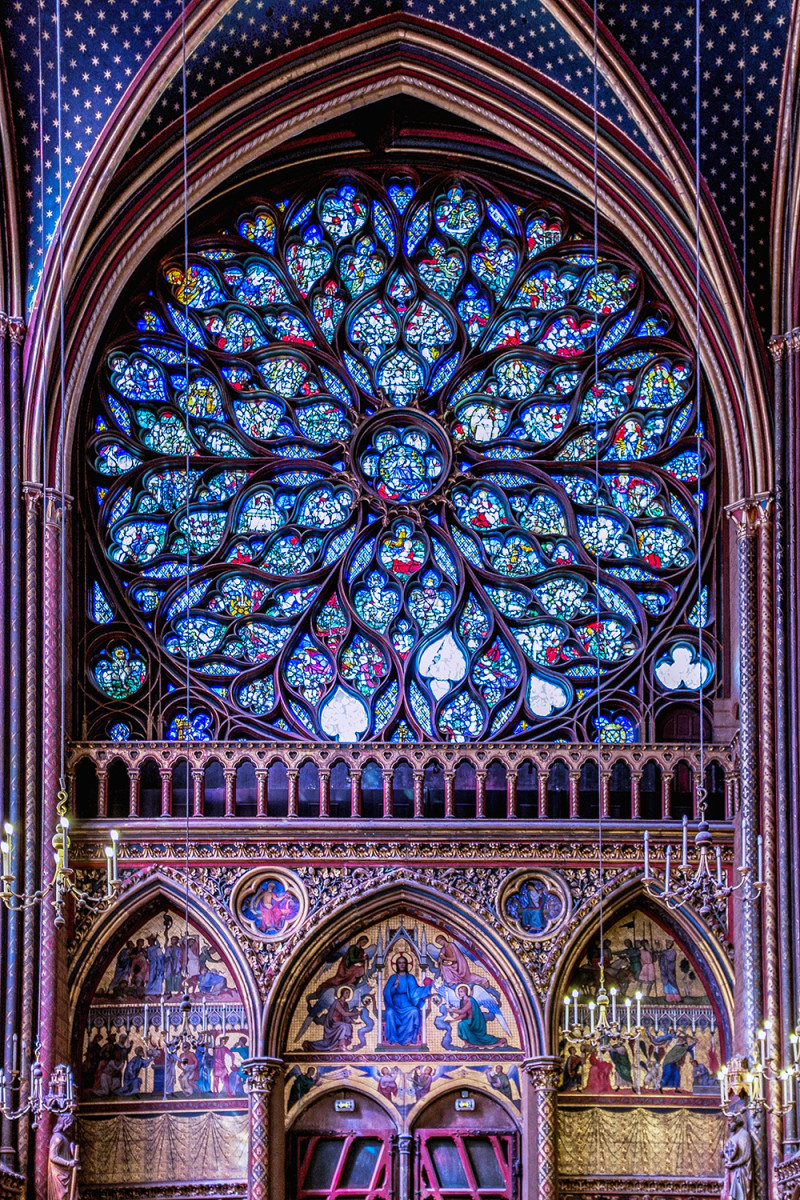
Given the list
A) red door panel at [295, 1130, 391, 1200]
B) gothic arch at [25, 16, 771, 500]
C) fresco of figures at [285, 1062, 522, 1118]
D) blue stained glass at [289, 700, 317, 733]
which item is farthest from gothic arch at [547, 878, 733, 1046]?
gothic arch at [25, 16, 771, 500]

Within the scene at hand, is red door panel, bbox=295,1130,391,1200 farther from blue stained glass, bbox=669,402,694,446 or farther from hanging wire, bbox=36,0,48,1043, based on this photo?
blue stained glass, bbox=669,402,694,446

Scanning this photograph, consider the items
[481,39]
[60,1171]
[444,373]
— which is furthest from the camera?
[444,373]

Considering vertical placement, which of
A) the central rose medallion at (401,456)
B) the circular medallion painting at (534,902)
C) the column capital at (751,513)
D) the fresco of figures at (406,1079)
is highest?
the central rose medallion at (401,456)

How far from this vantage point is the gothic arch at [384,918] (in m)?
24.5

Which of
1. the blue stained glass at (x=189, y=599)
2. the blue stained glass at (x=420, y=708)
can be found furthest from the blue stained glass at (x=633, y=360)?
the blue stained glass at (x=189, y=599)

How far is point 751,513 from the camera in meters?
25.2

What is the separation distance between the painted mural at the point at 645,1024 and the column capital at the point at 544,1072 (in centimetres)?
22

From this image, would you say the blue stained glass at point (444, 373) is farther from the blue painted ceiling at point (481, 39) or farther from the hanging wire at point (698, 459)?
the blue painted ceiling at point (481, 39)

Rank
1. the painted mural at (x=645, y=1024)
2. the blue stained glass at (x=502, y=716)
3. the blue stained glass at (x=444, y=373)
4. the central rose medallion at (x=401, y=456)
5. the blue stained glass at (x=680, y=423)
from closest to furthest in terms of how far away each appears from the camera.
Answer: the painted mural at (x=645, y=1024) → the blue stained glass at (x=502, y=716) → the central rose medallion at (x=401, y=456) → the blue stained glass at (x=680, y=423) → the blue stained glass at (x=444, y=373)

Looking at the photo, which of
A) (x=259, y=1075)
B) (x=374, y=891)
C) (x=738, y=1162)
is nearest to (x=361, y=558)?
(x=374, y=891)

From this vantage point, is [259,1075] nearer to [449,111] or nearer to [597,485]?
[597,485]

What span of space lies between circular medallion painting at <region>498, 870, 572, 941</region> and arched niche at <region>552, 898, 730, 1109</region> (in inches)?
14.2

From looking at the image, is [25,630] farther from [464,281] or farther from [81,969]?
[464,281]

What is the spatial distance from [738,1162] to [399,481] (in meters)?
8.52
